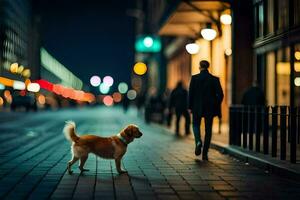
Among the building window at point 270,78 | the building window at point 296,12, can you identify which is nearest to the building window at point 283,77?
the building window at point 270,78

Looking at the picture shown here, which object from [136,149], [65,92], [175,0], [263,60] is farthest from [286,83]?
[65,92]

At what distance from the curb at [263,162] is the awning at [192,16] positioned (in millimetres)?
9908

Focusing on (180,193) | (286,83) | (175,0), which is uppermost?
(175,0)

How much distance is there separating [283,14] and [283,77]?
2.20m

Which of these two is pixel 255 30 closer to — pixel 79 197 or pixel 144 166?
pixel 144 166

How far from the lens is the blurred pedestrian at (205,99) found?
12789 mm

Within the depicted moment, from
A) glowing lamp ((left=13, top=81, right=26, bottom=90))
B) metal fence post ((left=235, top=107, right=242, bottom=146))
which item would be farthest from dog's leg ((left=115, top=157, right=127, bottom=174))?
glowing lamp ((left=13, top=81, right=26, bottom=90))

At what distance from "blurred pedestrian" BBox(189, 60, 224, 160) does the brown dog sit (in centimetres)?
294

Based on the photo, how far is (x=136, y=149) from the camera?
15.5 metres

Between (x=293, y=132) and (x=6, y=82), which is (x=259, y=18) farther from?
(x=6, y=82)

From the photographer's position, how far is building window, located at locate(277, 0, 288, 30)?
1842 cm

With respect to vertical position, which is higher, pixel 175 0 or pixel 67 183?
pixel 175 0

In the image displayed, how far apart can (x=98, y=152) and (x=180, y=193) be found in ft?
7.23

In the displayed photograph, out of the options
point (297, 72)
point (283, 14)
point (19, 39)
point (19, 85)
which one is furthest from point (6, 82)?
point (297, 72)
